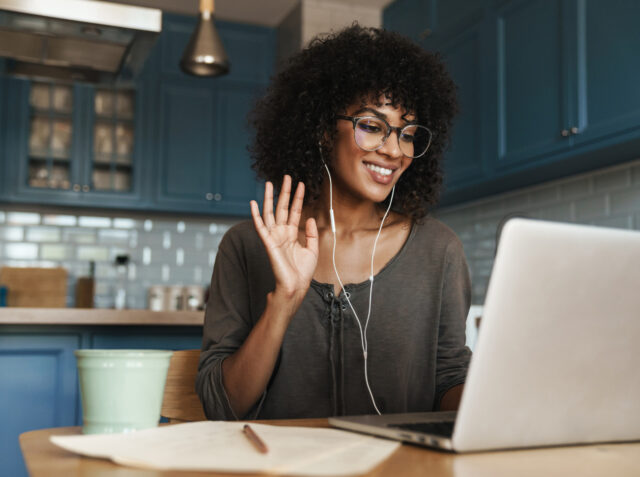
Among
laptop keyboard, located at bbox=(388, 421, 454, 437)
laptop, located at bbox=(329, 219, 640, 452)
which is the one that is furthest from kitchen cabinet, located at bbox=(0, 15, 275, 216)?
laptop, located at bbox=(329, 219, 640, 452)

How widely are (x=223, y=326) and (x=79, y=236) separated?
11.6ft

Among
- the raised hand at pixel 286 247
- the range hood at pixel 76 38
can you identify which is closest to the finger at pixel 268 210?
the raised hand at pixel 286 247

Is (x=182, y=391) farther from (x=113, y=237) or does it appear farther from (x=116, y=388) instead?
(x=113, y=237)

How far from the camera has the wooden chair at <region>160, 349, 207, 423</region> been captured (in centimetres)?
122

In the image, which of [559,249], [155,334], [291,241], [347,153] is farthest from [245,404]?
[155,334]

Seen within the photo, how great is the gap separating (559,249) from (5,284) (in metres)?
4.23

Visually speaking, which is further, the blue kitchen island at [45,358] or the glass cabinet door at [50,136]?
the glass cabinet door at [50,136]

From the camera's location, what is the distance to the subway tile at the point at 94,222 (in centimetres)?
461

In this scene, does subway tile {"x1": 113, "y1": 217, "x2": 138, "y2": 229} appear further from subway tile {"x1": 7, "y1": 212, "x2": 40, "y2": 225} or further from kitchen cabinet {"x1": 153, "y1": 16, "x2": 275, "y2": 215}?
subway tile {"x1": 7, "y1": 212, "x2": 40, "y2": 225}

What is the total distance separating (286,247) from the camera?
109 cm

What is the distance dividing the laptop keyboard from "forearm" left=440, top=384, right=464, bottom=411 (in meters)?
0.39

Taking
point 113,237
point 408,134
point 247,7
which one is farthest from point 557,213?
point 113,237

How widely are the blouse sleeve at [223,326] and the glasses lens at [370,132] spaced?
1.12 feet

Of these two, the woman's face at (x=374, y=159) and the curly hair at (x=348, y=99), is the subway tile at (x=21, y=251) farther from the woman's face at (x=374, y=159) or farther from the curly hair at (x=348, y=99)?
the woman's face at (x=374, y=159)
